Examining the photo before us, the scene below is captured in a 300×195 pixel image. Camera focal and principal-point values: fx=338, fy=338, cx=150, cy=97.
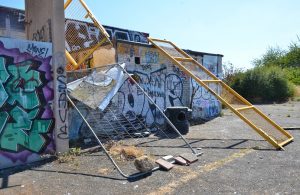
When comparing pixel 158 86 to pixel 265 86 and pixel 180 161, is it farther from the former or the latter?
pixel 265 86

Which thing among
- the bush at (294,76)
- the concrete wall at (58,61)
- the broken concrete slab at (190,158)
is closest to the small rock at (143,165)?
the broken concrete slab at (190,158)

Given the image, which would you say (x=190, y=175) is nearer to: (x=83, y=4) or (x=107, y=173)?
(x=107, y=173)

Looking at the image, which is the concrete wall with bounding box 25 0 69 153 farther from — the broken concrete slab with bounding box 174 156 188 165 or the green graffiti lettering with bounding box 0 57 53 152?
the broken concrete slab with bounding box 174 156 188 165

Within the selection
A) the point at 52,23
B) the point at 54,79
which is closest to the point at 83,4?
the point at 52,23

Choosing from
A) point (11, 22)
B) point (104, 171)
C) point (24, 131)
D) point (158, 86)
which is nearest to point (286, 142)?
point (104, 171)

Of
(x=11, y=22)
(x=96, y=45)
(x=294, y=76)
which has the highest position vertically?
(x=11, y=22)

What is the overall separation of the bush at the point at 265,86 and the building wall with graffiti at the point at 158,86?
13.4 m

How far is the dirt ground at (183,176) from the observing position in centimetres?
532

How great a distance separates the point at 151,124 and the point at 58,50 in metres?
5.23

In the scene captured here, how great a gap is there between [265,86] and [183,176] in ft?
77.2

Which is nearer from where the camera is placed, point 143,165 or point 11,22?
point 143,165

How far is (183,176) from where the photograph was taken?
6.00m

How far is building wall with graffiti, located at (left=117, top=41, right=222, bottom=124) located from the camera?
11.0 metres

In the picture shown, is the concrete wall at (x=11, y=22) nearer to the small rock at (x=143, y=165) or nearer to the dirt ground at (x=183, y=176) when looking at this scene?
the dirt ground at (x=183, y=176)
